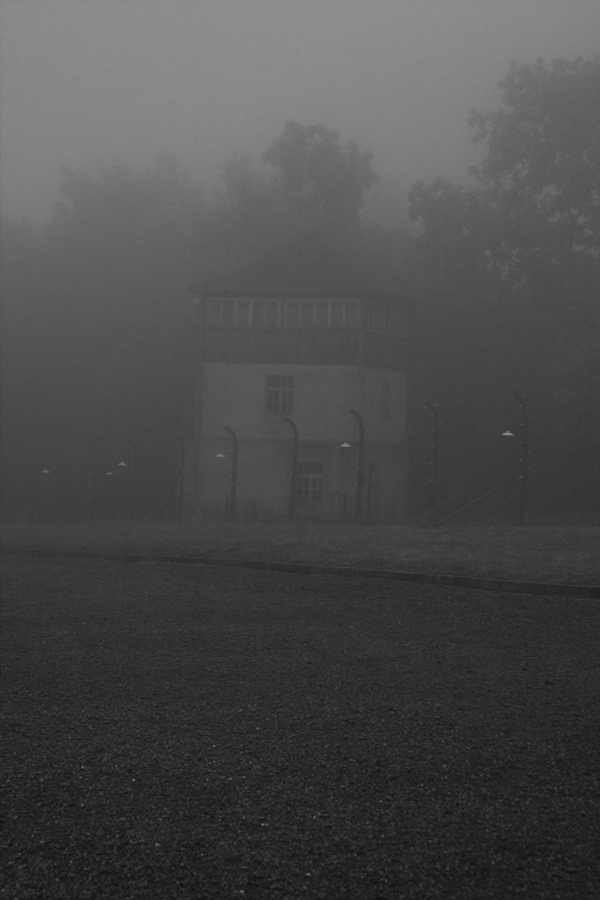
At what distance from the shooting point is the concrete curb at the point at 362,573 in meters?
12.9

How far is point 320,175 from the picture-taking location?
63.4 meters

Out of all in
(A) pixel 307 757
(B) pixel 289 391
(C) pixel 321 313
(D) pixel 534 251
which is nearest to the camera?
(A) pixel 307 757

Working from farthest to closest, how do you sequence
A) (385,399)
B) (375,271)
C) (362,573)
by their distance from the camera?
(375,271), (385,399), (362,573)

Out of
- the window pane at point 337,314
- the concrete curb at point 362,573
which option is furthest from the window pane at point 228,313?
the concrete curb at point 362,573

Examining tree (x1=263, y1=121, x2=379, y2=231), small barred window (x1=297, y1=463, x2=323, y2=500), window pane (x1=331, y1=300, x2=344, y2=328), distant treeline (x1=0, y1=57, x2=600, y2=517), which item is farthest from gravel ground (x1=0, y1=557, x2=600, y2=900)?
tree (x1=263, y1=121, x2=379, y2=231)

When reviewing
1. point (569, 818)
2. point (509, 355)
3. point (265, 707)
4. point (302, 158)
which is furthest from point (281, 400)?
point (569, 818)

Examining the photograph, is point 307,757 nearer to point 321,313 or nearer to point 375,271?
point 321,313

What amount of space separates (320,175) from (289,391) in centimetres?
2686

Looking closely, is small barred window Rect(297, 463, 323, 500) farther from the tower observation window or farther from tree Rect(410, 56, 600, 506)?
tree Rect(410, 56, 600, 506)

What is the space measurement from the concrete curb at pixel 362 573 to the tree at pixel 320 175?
43.5 metres

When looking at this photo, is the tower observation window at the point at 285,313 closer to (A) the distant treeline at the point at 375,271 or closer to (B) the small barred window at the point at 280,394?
(B) the small barred window at the point at 280,394

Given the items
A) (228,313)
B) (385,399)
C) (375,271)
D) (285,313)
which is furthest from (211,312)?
(375,271)

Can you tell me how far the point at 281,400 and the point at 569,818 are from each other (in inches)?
1413

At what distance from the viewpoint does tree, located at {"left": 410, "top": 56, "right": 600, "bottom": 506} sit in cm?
4178
